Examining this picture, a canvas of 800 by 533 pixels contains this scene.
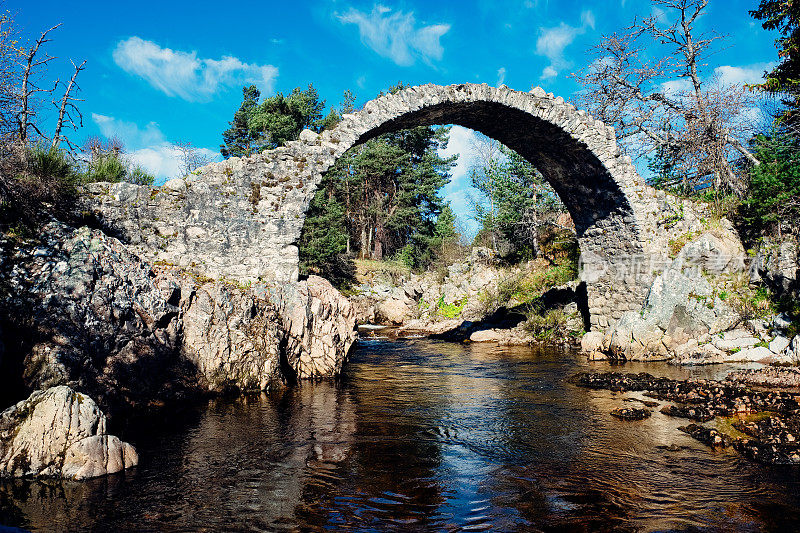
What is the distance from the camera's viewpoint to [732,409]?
6.27 meters

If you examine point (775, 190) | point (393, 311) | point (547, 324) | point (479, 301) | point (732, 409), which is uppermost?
point (775, 190)

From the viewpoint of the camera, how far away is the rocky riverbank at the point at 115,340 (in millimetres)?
4340

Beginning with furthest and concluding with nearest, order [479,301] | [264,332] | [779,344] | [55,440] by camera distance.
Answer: [479,301] < [779,344] < [264,332] < [55,440]

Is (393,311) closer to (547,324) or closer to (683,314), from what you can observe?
(547,324)

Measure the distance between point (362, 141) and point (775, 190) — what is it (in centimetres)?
962

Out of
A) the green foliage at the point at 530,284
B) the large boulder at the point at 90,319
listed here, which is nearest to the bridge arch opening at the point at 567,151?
the large boulder at the point at 90,319

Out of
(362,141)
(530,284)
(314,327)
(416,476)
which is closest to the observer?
(416,476)

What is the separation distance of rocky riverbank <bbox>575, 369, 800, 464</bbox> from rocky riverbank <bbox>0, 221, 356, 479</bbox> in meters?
5.22

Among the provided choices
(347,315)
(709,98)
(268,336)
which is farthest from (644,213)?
(268,336)

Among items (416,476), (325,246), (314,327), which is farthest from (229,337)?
(325,246)

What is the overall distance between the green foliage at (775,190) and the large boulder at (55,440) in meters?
13.3

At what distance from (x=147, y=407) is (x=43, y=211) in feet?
10.5

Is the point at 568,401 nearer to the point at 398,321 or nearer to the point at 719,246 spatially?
the point at 719,246

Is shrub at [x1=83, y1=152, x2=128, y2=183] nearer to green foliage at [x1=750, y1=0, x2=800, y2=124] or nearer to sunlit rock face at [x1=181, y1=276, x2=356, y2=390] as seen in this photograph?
sunlit rock face at [x1=181, y1=276, x2=356, y2=390]
